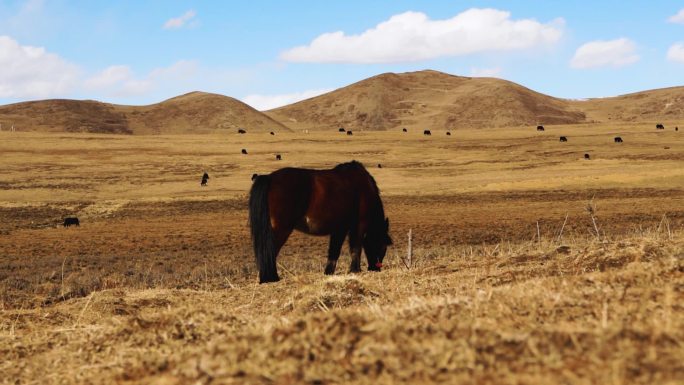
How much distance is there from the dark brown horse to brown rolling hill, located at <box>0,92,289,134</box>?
14139 cm

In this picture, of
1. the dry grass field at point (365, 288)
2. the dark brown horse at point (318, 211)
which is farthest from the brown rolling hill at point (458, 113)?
the dark brown horse at point (318, 211)

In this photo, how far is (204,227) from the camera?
30031mm

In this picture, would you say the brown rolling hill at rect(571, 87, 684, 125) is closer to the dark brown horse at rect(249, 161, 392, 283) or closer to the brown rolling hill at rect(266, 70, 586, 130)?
the brown rolling hill at rect(266, 70, 586, 130)

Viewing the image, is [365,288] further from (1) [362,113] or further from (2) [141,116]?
(1) [362,113]

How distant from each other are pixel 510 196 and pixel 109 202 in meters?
23.7

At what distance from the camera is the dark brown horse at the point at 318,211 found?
11.7 meters

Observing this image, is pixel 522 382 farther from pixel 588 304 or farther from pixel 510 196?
pixel 510 196

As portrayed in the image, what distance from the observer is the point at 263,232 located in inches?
458

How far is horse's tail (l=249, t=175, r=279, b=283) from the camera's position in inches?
449

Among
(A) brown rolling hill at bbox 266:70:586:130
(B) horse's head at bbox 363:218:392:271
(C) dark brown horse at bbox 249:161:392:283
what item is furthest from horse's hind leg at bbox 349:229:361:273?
(A) brown rolling hill at bbox 266:70:586:130

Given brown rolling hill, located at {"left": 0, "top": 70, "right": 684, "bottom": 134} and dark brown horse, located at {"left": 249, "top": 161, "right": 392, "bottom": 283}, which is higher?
brown rolling hill, located at {"left": 0, "top": 70, "right": 684, "bottom": 134}

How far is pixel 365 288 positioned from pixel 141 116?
16724 centimetres

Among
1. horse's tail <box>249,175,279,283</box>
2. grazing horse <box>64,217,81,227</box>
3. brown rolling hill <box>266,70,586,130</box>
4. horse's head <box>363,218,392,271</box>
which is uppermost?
brown rolling hill <box>266,70,586,130</box>

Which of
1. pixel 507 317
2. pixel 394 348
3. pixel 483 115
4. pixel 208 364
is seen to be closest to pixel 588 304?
pixel 507 317
